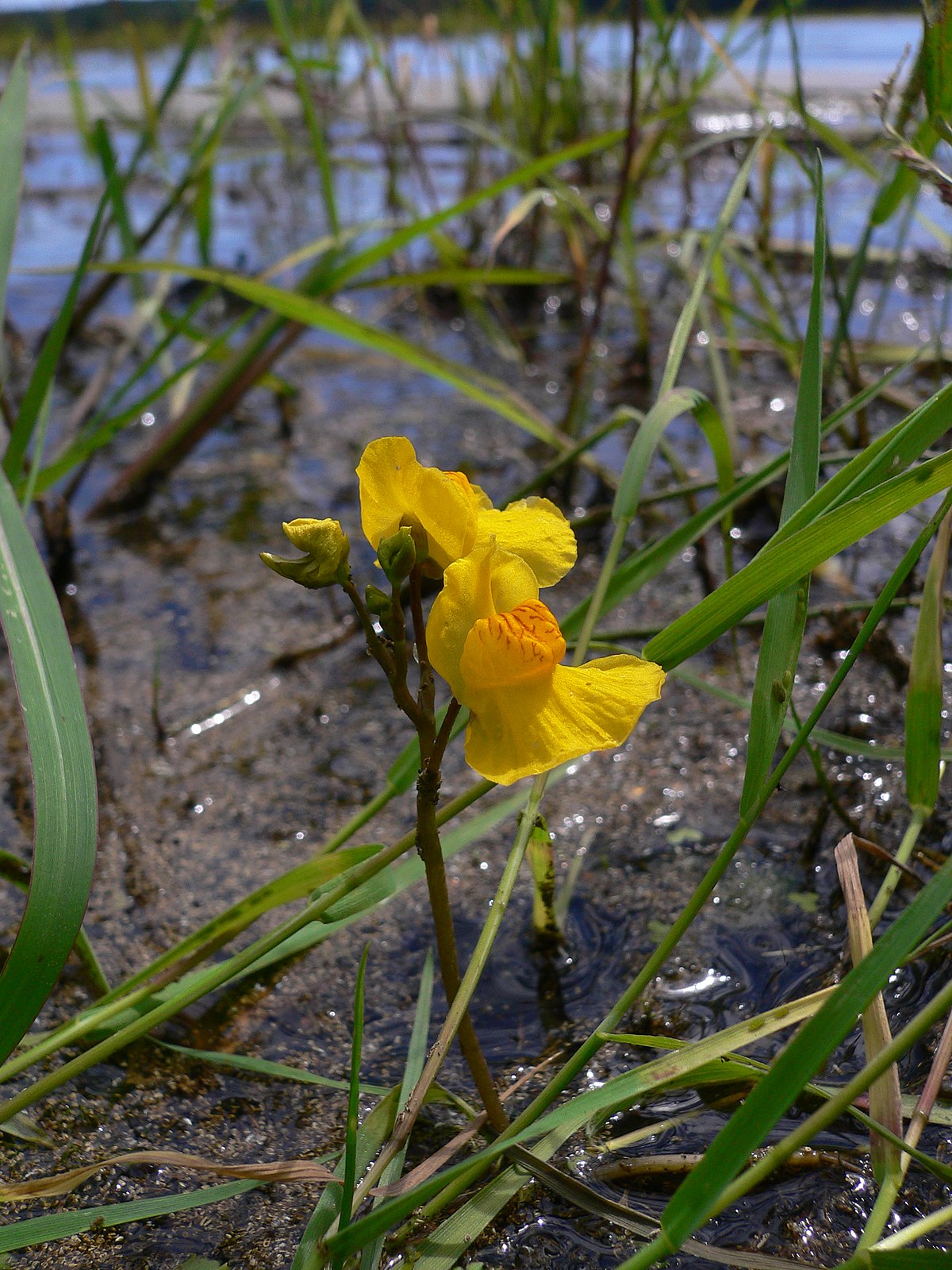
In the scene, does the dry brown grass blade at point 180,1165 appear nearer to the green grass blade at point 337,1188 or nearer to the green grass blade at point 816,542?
the green grass blade at point 337,1188

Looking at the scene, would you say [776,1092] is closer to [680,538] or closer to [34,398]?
[680,538]

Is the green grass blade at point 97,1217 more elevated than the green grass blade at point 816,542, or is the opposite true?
the green grass blade at point 816,542

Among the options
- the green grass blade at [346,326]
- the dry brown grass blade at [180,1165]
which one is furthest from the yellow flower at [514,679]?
the green grass blade at [346,326]

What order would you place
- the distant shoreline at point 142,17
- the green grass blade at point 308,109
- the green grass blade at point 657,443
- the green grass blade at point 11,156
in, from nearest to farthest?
the green grass blade at point 657,443, the green grass blade at point 11,156, the green grass blade at point 308,109, the distant shoreline at point 142,17

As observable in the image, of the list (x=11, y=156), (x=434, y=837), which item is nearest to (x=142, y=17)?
(x=11, y=156)

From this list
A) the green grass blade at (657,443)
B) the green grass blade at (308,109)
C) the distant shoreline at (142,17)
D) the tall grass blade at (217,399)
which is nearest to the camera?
the green grass blade at (657,443)

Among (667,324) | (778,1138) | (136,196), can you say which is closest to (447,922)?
(778,1138)

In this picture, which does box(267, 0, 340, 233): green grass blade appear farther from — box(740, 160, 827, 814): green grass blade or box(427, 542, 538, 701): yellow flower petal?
box(427, 542, 538, 701): yellow flower petal
